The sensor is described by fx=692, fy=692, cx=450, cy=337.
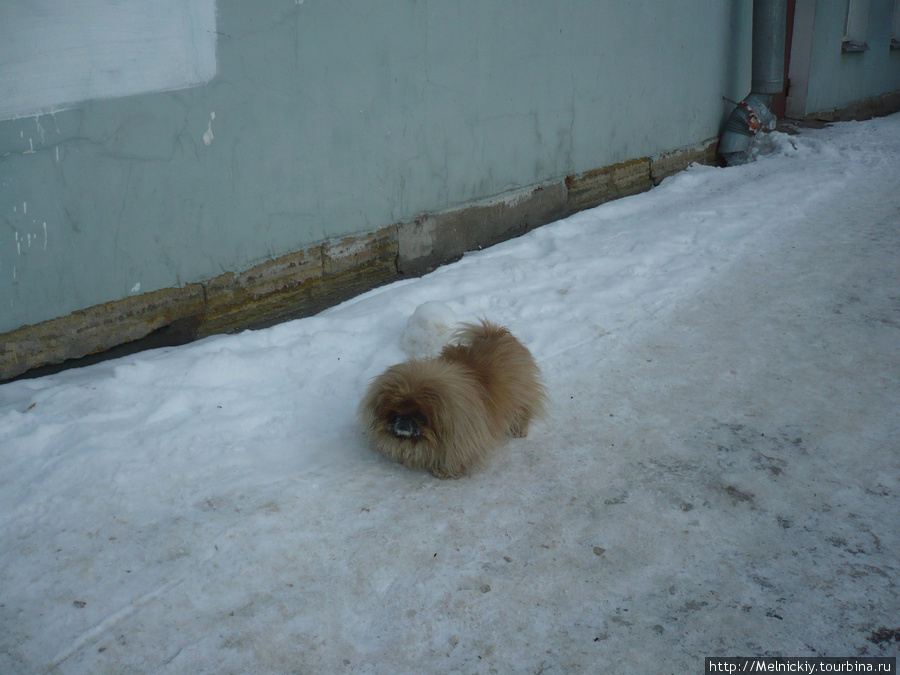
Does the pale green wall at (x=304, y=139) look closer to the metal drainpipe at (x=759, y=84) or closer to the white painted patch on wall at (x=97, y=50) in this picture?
the white painted patch on wall at (x=97, y=50)

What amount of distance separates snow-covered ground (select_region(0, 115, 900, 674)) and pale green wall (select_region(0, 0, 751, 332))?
0.57 metres

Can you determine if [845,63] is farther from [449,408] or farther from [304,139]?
[449,408]

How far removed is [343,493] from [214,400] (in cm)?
94

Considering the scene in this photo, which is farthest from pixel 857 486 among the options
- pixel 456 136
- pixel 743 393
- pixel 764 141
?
pixel 764 141

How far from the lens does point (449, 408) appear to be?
2828 mm

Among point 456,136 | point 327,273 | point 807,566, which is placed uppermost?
point 456,136

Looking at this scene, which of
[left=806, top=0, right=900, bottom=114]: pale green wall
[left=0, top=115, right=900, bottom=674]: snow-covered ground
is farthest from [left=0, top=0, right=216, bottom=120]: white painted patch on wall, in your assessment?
[left=806, top=0, right=900, bottom=114]: pale green wall

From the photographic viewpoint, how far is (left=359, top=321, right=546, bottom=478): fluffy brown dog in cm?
283

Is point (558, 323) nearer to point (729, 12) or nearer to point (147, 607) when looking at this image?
point (147, 607)

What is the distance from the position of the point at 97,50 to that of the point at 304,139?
48.0 inches

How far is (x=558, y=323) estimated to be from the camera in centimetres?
430

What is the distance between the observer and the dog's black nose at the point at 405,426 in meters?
2.84

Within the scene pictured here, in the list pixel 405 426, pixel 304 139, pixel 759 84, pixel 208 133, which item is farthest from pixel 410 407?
pixel 759 84

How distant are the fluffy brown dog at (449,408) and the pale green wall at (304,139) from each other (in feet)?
5.34
